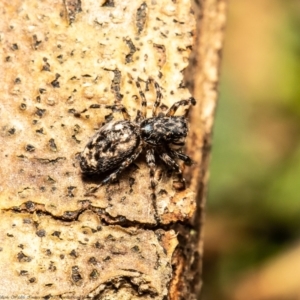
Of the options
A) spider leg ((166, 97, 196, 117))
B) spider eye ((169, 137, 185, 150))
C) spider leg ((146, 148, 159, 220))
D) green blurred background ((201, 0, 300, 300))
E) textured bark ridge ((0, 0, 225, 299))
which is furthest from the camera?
green blurred background ((201, 0, 300, 300))

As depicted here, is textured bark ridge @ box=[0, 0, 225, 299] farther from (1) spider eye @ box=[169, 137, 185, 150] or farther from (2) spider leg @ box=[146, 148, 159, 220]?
(1) spider eye @ box=[169, 137, 185, 150]

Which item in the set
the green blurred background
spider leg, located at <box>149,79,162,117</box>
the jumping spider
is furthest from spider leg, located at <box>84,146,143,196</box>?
the green blurred background

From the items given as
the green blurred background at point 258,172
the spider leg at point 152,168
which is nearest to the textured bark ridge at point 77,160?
the spider leg at point 152,168

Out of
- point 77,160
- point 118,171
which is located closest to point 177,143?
point 118,171

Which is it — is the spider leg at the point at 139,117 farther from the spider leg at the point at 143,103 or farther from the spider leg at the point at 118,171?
the spider leg at the point at 118,171

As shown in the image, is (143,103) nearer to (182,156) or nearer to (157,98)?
(157,98)
